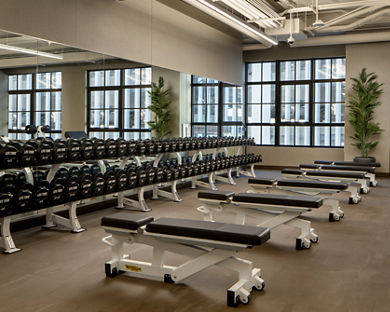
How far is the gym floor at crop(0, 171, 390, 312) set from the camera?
2793mm

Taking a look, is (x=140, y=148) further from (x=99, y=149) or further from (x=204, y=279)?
(x=204, y=279)

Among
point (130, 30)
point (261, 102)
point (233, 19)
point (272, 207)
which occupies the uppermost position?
point (233, 19)

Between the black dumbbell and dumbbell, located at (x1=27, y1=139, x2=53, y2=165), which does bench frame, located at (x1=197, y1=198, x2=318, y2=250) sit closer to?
the black dumbbell

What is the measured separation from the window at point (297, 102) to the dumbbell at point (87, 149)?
7.66m

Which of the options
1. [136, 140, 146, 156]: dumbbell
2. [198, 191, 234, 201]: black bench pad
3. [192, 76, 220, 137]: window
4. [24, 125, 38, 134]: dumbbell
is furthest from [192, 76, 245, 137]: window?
[198, 191, 234, 201]: black bench pad

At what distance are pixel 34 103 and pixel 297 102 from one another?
7.96 m

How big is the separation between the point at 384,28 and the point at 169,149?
250 inches

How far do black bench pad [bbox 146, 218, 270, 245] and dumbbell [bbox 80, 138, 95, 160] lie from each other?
2.07m

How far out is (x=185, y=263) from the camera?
3.16 meters

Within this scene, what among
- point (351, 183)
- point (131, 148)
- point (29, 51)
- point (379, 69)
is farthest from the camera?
point (379, 69)

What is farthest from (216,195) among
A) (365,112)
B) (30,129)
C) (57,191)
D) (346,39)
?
(346,39)

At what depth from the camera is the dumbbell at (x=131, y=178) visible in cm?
568

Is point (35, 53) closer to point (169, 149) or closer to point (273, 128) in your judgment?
point (169, 149)

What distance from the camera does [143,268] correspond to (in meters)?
3.23
